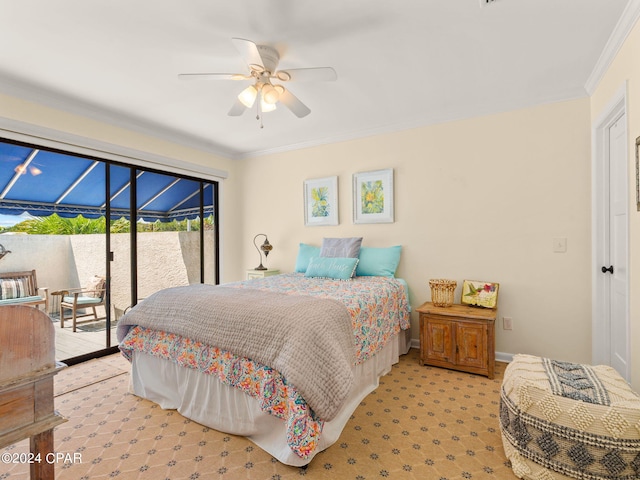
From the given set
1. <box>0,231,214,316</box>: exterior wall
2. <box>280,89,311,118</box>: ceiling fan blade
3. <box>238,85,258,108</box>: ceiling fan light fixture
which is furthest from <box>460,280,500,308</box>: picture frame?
<box>0,231,214,316</box>: exterior wall

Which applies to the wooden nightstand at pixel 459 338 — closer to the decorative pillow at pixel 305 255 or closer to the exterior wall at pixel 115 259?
the decorative pillow at pixel 305 255

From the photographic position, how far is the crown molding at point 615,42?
1.80 meters

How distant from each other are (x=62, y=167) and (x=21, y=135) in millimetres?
448

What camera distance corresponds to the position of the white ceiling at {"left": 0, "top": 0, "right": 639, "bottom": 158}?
1.83m

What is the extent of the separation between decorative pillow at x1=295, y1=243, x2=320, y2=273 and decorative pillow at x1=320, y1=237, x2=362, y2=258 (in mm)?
186

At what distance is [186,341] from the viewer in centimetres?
214

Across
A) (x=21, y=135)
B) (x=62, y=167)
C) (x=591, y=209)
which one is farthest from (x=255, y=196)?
(x=591, y=209)

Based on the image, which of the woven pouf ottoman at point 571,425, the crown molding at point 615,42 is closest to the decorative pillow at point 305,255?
the woven pouf ottoman at point 571,425

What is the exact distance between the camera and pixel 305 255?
3.92m

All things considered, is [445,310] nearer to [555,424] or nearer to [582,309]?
[582,309]

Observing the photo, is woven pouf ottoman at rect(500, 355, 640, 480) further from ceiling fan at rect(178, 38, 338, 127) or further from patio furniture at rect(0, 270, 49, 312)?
patio furniture at rect(0, 270, 49, 312)

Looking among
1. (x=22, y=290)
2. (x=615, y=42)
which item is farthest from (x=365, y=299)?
(x=22, y=290)

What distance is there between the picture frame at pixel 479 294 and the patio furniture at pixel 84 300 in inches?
144

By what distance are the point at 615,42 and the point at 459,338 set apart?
7.61ft
